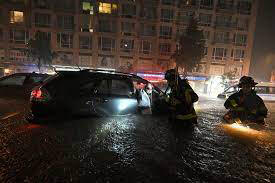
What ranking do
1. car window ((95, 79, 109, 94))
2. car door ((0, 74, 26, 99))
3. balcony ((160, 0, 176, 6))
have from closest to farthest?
1. car window ((95, 79, 109, 94))
2. car door ((0, 74, 26, 99))
3. balcony ((160, 0, 176, 6))

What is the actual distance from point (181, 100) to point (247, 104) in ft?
6.98

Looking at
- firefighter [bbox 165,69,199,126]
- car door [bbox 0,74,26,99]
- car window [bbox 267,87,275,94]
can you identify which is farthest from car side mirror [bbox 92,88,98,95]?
car window [bbox 267,87,275,94]

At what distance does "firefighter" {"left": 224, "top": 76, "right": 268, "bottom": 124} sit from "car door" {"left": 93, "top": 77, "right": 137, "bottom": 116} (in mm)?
2702

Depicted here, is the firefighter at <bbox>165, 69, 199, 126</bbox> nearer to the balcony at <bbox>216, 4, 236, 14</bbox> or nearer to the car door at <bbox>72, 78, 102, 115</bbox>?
the car door at <bbox>72, 78, 102, 115</bbox>

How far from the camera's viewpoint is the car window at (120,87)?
6256 millimetres

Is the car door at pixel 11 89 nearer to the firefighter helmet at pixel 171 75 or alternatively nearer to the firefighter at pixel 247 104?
the firefighter helmet at pixel 171 75

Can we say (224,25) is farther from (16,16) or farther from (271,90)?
(16,16)

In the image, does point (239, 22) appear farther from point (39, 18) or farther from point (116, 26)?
point (39, 18)

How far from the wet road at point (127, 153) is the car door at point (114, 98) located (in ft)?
0.93

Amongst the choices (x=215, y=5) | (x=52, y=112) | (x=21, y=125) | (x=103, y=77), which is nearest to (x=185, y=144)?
(x=103, y=77)

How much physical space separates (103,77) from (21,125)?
236 centimetres

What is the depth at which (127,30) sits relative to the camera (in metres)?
43.2

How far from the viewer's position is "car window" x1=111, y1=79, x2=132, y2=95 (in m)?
6.26

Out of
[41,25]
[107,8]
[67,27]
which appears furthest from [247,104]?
[41,25]
